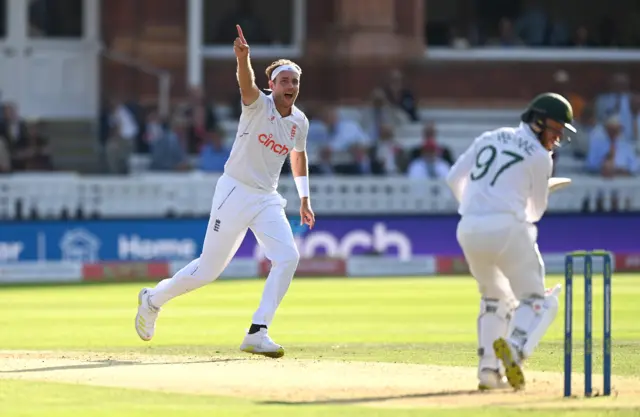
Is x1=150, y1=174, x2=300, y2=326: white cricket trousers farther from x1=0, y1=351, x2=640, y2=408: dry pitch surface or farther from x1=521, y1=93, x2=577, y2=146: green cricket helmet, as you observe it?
x1=521, y1=93, x2=577, y2=146: green cricket helmet

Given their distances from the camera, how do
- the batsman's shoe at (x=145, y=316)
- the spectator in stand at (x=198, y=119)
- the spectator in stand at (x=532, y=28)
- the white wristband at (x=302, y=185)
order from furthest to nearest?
the spectator in stand at (x=532, y=28) → the spectator in stand at (x=198, y=119) → the white wristband at (x=302, y=185) → the batsman's shoe at (x=145, y=316)

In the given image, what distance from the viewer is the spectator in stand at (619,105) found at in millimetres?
21578

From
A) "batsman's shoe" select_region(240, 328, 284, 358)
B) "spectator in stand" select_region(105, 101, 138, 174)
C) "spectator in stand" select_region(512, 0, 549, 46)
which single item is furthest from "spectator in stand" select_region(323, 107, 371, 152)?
"batsman's shoe" select_region(240, 328, 284, 358)

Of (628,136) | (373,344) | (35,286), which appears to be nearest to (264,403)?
(373,344)

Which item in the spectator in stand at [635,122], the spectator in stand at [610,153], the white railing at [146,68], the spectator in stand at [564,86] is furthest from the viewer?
the spectator in stand at [564,86]

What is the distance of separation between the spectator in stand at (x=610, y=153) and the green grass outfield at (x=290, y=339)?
297 cm

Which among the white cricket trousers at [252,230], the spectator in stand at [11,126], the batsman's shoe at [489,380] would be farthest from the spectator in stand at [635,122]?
the batsman's shoe at [489,380]

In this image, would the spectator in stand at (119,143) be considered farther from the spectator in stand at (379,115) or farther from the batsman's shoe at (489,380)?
the batsman's shoe at (489,380)

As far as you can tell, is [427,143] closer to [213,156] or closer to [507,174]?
[213,156]

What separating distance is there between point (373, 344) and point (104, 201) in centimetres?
860

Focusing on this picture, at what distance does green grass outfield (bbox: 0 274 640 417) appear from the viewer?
7.28m

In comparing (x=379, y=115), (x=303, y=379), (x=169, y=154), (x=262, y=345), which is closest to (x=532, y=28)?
(x=379, y=115)

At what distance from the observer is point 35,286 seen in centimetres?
1662

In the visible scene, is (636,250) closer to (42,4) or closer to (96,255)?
(96,255)
